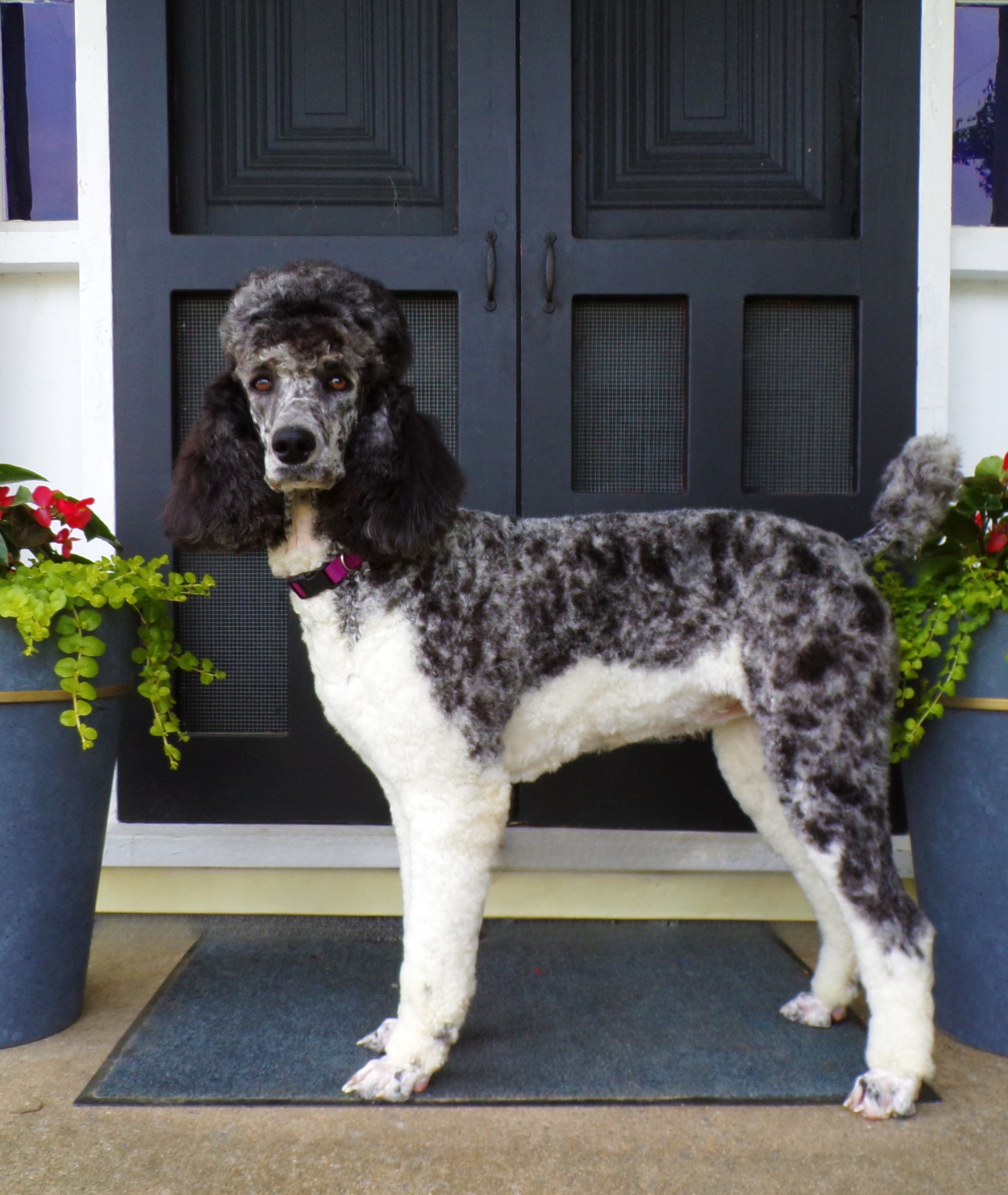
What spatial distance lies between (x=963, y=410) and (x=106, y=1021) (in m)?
2.70

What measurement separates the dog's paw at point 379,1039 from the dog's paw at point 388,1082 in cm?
15

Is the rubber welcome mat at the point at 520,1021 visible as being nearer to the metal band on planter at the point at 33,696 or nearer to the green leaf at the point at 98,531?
the metal band on planter at the point at 33,696

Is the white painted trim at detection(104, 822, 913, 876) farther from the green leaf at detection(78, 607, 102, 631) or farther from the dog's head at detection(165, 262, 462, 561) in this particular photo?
the dog's head at detection(165, 262, 462, 561)

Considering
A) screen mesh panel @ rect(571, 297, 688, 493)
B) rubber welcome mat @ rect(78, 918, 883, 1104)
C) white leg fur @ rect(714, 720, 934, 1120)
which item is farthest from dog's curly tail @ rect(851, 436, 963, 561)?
rubber welcome mat @ rect(78, 918, 883, 1104)

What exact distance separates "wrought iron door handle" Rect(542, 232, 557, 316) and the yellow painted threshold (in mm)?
1534

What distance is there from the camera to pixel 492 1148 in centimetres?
159

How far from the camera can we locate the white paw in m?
1.68

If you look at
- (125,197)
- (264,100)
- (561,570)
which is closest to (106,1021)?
(561,570)

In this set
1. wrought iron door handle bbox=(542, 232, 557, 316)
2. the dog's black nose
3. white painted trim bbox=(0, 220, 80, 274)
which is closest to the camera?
the dog's black nose

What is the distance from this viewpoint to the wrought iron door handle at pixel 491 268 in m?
2.54

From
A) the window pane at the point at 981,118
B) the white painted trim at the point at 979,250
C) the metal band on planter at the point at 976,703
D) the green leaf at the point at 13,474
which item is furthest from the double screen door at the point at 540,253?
the metal band on planter at the point at 976,703

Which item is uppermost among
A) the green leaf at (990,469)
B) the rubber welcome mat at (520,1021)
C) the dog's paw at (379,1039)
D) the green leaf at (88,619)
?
the green leaf at (990,469)

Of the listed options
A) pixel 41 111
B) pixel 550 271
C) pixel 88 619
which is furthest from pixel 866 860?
pixel 41 111

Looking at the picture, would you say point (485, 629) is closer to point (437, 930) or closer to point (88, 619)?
point (437, 930)
